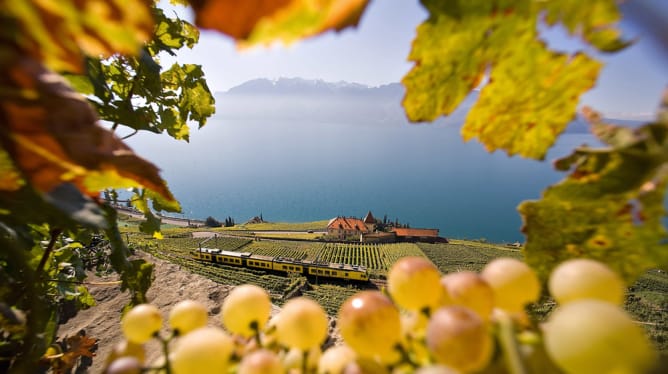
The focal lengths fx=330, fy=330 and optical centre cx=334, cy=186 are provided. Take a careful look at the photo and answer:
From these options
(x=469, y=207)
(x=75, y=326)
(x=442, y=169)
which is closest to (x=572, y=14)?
(x=75, y=326)

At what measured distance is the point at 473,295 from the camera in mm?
446

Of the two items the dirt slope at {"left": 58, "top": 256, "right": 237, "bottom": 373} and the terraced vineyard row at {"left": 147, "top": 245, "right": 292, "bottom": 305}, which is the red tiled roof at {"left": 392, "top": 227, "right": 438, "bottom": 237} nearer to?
the terraced vineyard row at {"left": 147, "top": 245, "right": 292, "bottom": 305}

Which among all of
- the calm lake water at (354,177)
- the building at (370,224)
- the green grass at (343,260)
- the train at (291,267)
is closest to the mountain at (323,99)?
the calm lake water at (354,177)

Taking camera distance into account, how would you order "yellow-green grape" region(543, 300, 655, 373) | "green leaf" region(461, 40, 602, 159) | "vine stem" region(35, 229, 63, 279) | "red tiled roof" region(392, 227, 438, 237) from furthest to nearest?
"red tiled roof" region(392, 227, 438, 237), "vine stem" region(35, 229, 63, 279), "green leaf" region(461, 40, 602, 159), "yellow-green grape" region(543, 300, 655, 373)

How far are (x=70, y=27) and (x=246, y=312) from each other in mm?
453

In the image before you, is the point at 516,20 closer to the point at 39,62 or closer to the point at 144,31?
the point at 144,31

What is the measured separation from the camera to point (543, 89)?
0.53 meters

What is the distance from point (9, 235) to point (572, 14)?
48.2 inches

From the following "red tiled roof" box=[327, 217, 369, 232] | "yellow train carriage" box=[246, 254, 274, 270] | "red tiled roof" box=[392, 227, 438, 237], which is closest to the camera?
"yellow train carriage" box=[246, 254, 274, 270]

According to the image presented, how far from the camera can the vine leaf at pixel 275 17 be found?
0.32 meters

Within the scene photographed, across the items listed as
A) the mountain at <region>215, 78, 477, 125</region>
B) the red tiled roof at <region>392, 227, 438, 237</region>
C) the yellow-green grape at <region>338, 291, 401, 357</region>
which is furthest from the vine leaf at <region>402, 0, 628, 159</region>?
the mountain at <region>215, 78, 477, 125</region>

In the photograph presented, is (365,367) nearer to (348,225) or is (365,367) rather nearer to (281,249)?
(281,249)

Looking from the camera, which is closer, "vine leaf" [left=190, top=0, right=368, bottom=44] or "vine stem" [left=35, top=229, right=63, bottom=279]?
"vine leaf" [left=190, top=0, right=368, bottom=44]

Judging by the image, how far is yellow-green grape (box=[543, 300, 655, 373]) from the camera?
0.94 ft
